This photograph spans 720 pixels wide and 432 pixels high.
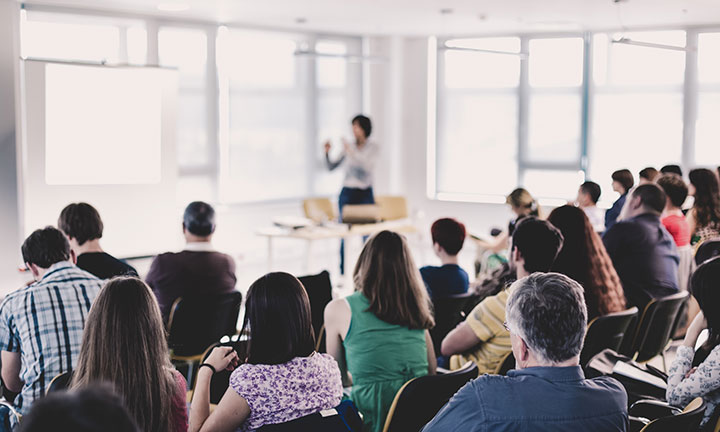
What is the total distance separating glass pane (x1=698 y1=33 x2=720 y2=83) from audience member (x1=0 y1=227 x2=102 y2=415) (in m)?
8.37

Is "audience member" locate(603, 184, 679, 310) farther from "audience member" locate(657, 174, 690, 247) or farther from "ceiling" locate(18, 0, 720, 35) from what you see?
"ceiling" locate(18, 0, 720, 35)

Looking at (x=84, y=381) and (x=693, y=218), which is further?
(x=693, y=218)

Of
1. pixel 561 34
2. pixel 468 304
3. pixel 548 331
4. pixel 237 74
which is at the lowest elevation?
pixel 468 304

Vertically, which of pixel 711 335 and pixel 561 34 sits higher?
pixel 561 34

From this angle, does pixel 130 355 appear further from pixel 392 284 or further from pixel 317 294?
pixel 317 294

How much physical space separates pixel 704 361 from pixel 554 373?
1.00m

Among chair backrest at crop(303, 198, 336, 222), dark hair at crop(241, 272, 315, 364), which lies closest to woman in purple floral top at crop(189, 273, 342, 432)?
dark hair at crop(241, 272, 315, 364)

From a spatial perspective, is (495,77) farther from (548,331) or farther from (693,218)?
(548,331)

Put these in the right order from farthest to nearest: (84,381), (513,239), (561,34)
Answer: (561,34) < (513,239) < (84,381)

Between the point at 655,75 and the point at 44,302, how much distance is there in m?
8.51

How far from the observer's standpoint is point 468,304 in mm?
4094

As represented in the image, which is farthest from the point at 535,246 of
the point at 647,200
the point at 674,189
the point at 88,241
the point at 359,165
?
the point at 359,165

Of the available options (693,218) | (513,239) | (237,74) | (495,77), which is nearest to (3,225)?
(237,74)

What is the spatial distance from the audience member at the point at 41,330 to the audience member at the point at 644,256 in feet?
10.0
